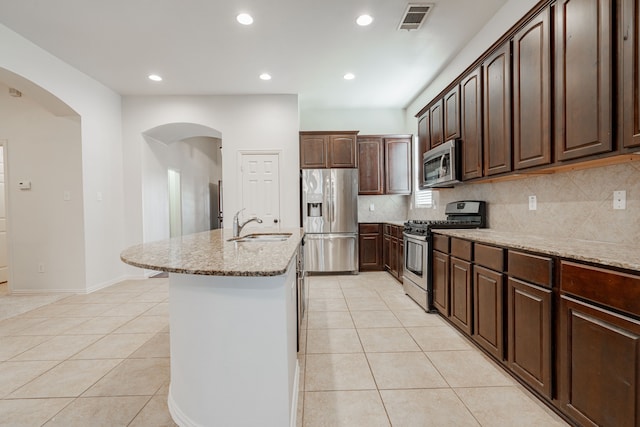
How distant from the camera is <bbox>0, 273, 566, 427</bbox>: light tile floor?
5.29 feet

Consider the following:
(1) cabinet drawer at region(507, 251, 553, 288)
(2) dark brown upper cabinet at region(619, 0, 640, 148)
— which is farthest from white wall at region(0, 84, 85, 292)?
(2) dark brown upper cabinet at region(619, 0, 640, 148)

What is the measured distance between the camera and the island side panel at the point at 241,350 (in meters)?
1.25

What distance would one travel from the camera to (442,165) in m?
3.34

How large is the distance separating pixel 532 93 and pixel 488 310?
5.17 ft

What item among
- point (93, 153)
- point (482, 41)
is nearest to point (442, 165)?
point (482, 41)

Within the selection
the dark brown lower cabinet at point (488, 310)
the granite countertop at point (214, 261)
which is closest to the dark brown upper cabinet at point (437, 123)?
the dark brown lower cabinet at point (488, 310)

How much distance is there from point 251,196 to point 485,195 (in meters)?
3.40

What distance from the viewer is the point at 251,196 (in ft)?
15.9

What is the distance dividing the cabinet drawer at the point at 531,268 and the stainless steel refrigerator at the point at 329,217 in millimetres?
3126

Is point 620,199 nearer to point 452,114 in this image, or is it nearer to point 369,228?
point 452,114

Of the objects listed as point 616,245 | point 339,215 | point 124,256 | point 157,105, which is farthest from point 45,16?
point 616,245

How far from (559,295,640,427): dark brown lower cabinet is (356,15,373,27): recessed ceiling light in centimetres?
284

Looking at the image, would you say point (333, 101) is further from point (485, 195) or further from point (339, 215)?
point (485, 195)

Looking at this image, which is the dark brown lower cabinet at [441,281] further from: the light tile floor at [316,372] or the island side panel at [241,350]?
the island side panel at [241,350]
